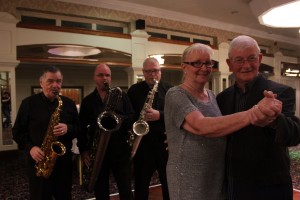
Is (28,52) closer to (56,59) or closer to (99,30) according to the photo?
(56,59)

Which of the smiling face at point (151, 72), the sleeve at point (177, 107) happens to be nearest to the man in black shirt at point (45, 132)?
the smiling face at point (151, 72)

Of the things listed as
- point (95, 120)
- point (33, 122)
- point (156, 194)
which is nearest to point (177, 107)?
point (95, 120)

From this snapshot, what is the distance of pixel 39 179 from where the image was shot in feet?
7.45

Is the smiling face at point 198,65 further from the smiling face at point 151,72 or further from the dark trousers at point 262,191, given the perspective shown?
the smiling face at point 151,72

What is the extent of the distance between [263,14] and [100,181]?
156 inches

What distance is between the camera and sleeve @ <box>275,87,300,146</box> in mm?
1165

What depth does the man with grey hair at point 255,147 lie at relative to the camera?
51.1 inches

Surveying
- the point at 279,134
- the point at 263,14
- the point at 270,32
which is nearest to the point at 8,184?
the point at 279,134

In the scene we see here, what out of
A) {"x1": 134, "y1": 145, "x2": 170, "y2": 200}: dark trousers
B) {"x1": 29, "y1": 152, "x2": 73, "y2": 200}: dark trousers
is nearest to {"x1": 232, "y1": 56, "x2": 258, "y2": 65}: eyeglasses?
{"x1": 134, "y1": 145, "x2": 170, "y2": 200}: dark trousers

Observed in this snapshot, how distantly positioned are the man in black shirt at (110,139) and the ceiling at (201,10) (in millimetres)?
4014

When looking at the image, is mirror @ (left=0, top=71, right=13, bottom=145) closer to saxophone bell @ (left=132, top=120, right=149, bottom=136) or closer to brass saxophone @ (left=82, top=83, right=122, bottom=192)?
brass saxophone @ (left=82, top=83, right=122, bottom=192)


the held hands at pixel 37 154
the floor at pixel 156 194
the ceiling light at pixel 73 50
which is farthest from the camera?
the ceiling light at pixel 73 50

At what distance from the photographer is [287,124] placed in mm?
1173

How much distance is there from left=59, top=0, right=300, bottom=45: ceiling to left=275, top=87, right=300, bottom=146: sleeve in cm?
552
